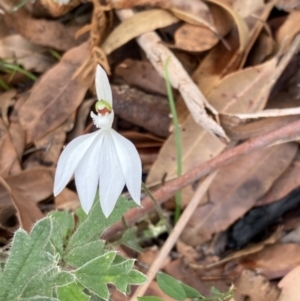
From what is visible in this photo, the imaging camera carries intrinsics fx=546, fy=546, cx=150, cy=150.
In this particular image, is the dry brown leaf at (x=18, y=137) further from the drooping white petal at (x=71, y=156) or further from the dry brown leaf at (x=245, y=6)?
the dry brown leaf at (x=245, y=6)

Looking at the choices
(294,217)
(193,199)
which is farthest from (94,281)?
(294,217)

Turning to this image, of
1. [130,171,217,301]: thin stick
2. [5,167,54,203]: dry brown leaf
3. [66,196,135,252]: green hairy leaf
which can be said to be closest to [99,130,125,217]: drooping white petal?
[66,196,135,252]: green hairy leaf

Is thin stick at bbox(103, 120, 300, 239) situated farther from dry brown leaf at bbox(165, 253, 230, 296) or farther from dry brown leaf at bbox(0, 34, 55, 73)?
dry brown leaf at bbox(0, 34, 55, 73)

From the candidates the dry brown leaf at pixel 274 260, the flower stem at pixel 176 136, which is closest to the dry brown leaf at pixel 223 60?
the flower stem at pixel 176 136

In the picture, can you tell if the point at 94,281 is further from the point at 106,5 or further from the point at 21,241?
the point at 106,5

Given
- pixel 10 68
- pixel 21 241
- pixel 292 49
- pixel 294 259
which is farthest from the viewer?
pixel 10 68

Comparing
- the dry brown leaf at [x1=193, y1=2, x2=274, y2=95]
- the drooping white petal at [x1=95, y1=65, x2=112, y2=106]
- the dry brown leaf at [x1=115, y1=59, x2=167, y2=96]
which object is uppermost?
the drooping white petal at [x1=95, y1=65, x2=112, y2=106]

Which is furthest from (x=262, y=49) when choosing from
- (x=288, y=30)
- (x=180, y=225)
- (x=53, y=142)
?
(x=53, y=142)
